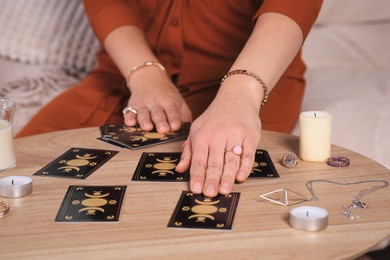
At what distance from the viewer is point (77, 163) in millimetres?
1016

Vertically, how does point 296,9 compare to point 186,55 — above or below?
above

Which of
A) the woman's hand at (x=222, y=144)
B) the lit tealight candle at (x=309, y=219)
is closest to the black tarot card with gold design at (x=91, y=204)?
the woman's hand at (x=222, y=144)

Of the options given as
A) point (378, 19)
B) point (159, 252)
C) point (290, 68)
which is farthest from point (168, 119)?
point (378, 19)

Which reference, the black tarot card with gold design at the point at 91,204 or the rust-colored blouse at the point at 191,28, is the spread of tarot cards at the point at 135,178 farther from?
the rust-colored blouse at the point at 191,28

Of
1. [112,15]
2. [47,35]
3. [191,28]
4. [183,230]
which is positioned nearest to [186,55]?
[191,28]

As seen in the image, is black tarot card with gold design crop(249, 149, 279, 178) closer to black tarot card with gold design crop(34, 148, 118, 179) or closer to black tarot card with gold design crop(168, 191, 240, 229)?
black tarot card with gold design crop(168, 191, 240, 229)

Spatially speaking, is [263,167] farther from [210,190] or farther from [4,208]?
[4,208]

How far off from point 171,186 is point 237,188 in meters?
0.09

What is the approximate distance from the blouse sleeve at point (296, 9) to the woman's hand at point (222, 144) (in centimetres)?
21

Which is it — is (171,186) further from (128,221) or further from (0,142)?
(0,142)

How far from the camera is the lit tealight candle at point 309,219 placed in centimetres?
76

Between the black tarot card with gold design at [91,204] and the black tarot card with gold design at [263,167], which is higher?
the black tarot card with gold design at [263,167]

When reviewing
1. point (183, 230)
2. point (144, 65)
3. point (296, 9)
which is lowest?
point (183, 230)

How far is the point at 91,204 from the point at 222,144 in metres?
0.22
